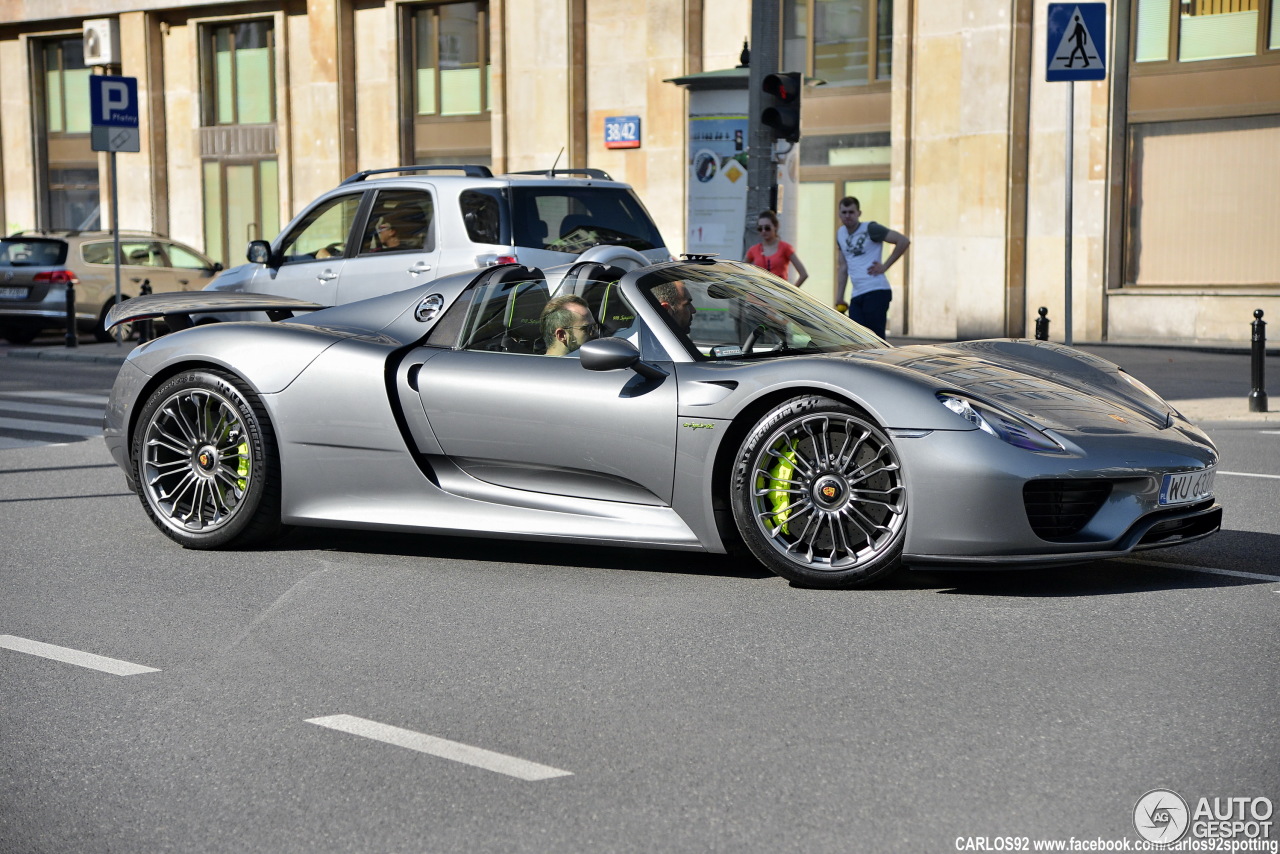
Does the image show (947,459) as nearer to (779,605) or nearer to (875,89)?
(779,605)

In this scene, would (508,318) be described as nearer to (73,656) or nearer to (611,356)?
(611,356)

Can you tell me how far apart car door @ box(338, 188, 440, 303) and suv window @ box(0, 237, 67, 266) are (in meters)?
9.97

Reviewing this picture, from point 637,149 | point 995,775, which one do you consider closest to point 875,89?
point 637,149

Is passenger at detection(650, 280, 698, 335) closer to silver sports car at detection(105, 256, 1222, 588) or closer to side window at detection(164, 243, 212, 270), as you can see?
silver sports car at detection(105, 256, 1222, 588)

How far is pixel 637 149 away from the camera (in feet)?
81.1

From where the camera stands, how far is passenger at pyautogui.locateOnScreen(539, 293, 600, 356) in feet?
21.2

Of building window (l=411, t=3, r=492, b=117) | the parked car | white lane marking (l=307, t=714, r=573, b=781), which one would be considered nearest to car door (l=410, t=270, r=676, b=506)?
white lane marking (l=307, t=714, r=573, b=781)

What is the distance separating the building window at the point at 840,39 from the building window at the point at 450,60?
6.43m

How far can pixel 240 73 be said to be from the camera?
3105 centimetres

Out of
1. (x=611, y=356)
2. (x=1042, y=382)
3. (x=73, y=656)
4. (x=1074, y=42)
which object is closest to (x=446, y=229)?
(x=1074, y=42)

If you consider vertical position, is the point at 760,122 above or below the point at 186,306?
above

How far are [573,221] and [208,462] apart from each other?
6018mm

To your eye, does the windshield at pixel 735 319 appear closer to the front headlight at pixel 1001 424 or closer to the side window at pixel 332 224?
the front headlight at pixel 1001 424

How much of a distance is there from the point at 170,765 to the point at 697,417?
260 centimetres
